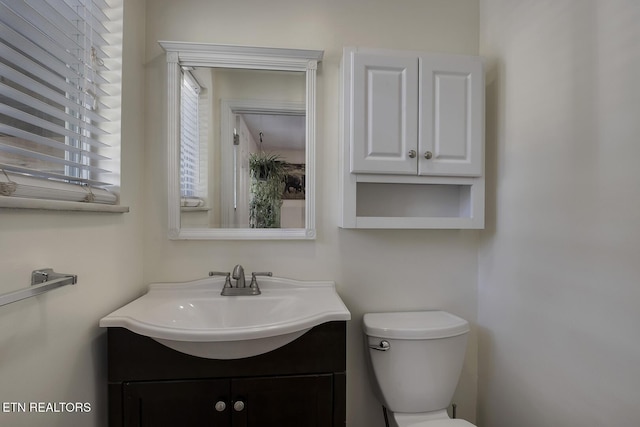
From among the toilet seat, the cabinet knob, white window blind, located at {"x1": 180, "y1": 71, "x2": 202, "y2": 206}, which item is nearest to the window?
white window blind, located at {"x1": 180, "y1": 71, "x2": 202, "y2": 206}

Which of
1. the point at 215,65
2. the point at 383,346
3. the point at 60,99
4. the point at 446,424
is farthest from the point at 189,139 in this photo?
the point at 446,424

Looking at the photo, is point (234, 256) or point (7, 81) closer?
point (7, 81)

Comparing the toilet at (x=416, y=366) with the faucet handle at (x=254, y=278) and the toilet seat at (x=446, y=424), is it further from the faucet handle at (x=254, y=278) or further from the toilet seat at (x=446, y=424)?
the faucet handle at (x=254, y=278)

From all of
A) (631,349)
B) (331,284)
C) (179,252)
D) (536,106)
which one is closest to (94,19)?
(179,252)

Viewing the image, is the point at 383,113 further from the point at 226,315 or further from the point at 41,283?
the point at 41,283

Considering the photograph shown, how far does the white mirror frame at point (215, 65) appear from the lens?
1.38 metres

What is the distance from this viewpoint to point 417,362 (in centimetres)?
128

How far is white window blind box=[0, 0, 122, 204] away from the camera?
2.52ft

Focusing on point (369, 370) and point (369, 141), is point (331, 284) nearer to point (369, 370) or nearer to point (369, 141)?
point (369, 370)

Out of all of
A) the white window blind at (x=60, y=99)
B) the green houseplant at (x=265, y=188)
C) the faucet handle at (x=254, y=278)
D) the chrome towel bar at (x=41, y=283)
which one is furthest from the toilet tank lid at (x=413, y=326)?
the white window blind at (x=60, y=99)

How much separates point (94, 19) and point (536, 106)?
170 cm

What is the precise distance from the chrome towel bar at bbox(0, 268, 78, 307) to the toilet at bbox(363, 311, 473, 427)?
3.54 feet

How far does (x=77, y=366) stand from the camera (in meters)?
0.97

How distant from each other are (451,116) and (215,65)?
43.3 inches
